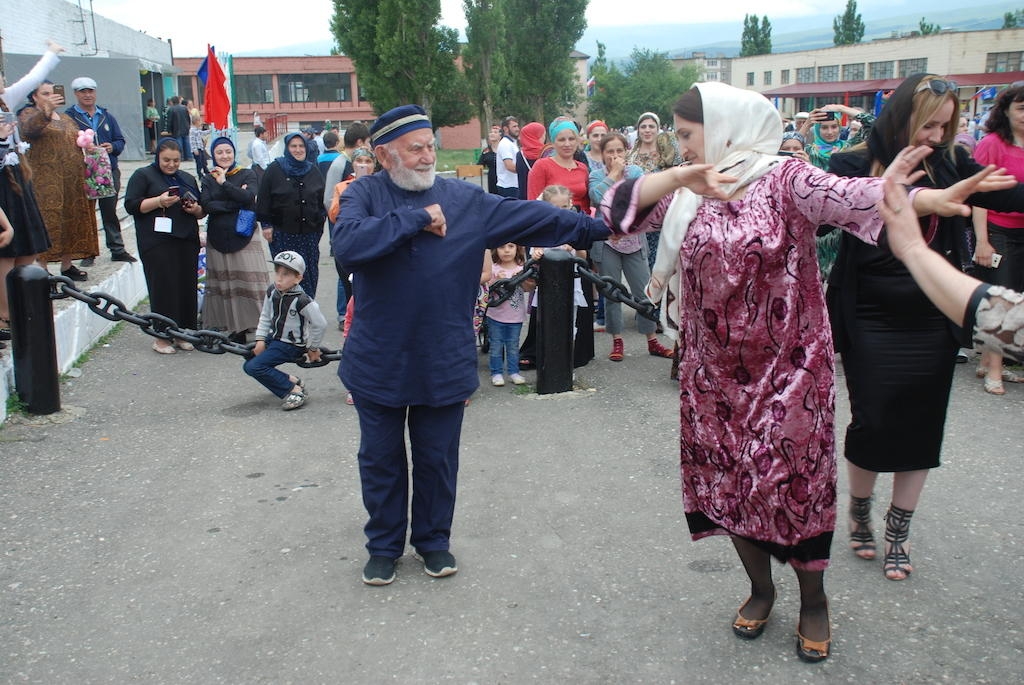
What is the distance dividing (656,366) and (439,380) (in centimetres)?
427

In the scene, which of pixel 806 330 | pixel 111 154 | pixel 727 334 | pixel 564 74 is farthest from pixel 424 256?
pixel 564 74

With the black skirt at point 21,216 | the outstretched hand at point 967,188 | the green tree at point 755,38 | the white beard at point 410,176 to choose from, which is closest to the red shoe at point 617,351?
the white beard at point 410,176

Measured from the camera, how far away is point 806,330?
333 cm

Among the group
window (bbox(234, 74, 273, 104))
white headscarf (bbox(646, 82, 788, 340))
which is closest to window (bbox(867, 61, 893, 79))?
window (bbox(234, 74, 273, 104))

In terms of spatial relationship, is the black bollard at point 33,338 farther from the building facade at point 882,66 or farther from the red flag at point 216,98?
the building facade at point 882,66

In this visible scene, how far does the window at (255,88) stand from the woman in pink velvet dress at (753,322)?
89394mm

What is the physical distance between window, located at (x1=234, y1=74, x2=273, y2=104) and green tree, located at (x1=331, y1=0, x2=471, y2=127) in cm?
4292

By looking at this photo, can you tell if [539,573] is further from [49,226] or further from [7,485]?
[49,226]

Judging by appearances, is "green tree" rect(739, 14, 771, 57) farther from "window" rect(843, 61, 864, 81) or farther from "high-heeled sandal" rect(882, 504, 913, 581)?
"high-heeled sandal" rect(882, 504, 913, 581)

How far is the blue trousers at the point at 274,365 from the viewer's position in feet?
22.8

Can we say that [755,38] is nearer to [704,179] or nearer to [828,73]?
[828,73]

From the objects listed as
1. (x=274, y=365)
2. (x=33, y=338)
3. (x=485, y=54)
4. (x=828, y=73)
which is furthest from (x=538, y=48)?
(x=33, y=338)

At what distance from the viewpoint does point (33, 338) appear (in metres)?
6.46

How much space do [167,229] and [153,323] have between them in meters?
1.95
